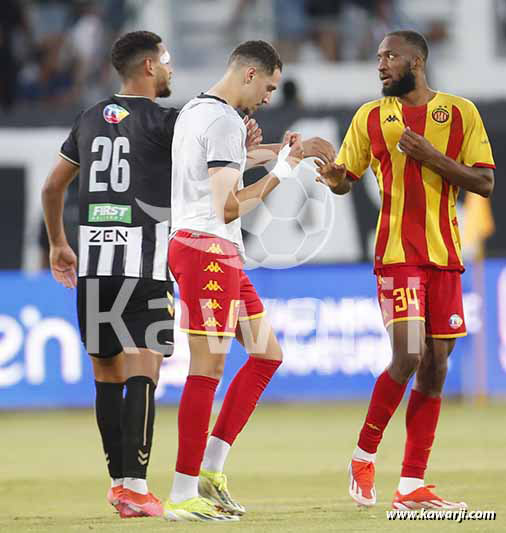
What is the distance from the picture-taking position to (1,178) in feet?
47.1

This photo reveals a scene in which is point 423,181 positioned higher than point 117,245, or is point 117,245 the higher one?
point 423,181

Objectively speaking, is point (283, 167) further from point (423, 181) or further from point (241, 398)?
point (241, 398)

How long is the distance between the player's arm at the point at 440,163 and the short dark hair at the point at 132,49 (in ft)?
4.11

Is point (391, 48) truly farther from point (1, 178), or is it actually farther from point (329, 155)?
point (1, 178)

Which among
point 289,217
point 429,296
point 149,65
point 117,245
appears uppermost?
point 149,65

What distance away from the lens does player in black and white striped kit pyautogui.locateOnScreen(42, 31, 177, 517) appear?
6.18 meters

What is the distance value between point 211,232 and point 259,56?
811mm

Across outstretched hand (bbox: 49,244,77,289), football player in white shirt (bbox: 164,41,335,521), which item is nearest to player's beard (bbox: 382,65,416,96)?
football player in white shirt (bbox: 164,41,335,521)

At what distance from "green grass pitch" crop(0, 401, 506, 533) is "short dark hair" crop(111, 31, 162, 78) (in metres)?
2.07

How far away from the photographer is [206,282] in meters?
5.88

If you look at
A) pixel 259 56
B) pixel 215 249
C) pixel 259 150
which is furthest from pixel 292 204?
pixel 215 249

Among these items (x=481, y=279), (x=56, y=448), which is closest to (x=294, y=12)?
(x=481, y=279)

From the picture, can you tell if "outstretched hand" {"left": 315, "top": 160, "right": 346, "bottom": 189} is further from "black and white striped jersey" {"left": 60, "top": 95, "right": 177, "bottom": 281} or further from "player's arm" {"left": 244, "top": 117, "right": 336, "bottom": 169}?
"black and white striped jersey" {"left": 60, "top": 95, "right": 177, "bottom": 281}

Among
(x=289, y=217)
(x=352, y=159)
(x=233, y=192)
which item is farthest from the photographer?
(x=289, y=217)
